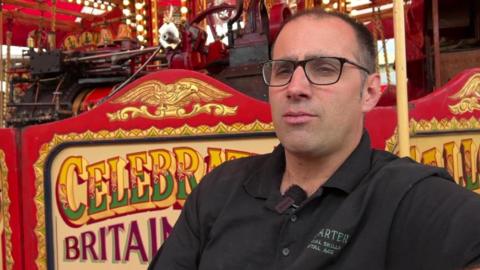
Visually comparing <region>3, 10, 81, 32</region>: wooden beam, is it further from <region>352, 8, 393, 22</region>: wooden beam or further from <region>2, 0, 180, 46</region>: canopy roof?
<region>352, 8, 393, 22</region>: wooden beam

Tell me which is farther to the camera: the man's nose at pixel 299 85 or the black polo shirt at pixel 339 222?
the man's nose at pixel 299 85

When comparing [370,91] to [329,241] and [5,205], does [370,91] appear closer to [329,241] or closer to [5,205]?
[329,241]

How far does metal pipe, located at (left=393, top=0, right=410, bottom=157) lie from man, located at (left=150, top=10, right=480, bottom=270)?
317 millimetres

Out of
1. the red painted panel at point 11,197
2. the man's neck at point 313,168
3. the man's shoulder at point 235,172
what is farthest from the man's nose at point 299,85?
the red painted panel at point 11,197

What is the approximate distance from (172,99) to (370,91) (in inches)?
42.6

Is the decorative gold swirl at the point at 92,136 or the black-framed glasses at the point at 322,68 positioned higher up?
the black-framed glasses at the point at 322,68

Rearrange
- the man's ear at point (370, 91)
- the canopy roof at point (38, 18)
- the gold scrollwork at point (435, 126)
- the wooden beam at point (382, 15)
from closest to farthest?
the man's ear at point (370, 91) < the gold scrollwork at point (435, 126) < the wooden beam at point (382, 15) < the canopy roof at point (38, 18)

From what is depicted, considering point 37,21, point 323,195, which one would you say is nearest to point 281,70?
point 323,195

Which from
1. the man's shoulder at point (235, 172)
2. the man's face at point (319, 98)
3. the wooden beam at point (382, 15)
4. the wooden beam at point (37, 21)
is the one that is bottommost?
the man's shoulder at point (235, 172)

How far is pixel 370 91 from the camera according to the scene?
4.21 ft

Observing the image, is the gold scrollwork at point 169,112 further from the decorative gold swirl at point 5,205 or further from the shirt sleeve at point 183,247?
the shirt sleeve at point 183,247

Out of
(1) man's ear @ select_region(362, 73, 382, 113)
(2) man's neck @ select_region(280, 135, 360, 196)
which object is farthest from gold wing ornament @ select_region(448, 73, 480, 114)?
(2) man's neck @ select_region(280, 135, 360, 196)

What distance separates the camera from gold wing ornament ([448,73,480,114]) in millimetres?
2059

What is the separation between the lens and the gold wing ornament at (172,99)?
6.97ft
